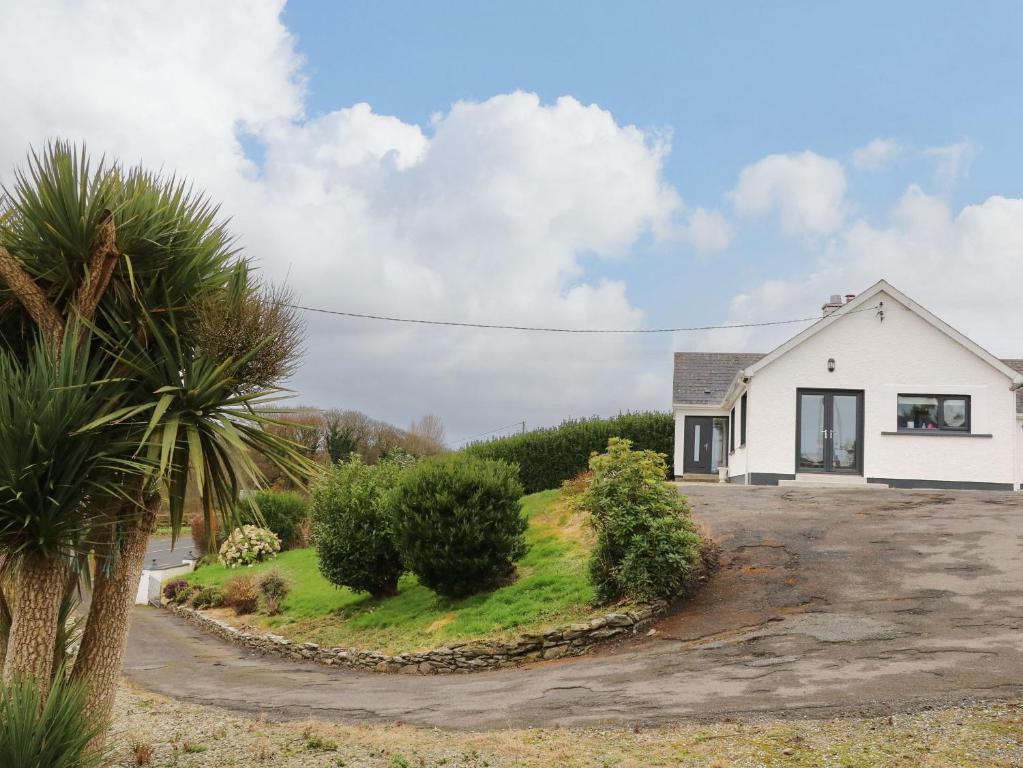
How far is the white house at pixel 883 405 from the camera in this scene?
2589cm

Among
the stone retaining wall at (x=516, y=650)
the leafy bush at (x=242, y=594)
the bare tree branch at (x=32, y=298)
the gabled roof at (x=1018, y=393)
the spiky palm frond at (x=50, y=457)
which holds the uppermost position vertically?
the gabled roof at (x=1018, y=393)

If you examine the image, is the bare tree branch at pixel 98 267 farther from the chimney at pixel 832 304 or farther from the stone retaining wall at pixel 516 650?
the chimney at pixel 832 304

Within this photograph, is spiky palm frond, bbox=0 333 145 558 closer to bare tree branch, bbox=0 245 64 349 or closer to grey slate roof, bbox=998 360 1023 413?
bare tree branch, bbox=0 245 64 349

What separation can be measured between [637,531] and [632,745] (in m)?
7.10

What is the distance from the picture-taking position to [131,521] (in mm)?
8195

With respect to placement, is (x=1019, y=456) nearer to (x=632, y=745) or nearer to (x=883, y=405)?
(x=883, y=405)

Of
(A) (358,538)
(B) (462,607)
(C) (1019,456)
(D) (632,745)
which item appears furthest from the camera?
(C) (1019,456)

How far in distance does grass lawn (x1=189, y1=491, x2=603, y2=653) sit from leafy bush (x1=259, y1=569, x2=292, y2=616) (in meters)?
0.25

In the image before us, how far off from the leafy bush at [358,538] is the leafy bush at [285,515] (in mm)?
13314

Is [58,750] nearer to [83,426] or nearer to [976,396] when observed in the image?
[83,426]

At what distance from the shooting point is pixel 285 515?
116 ft

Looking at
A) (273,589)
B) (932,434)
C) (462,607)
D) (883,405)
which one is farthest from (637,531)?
(932,434)

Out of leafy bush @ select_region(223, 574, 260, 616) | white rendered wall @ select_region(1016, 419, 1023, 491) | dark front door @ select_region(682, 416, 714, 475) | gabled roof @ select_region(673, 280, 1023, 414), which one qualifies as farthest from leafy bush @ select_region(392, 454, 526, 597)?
white rendered wall @ select_region(1016, 419, 1023, 491)

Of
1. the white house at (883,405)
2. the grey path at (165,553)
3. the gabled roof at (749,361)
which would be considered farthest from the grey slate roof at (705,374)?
the grey path at (165,553)
